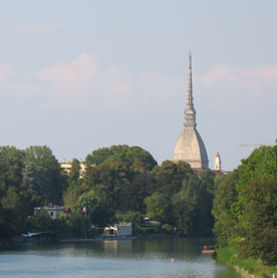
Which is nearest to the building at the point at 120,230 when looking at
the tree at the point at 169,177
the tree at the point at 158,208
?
the tree at the point at 158,208

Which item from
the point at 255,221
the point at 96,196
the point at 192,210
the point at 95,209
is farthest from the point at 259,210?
the point at 192,210

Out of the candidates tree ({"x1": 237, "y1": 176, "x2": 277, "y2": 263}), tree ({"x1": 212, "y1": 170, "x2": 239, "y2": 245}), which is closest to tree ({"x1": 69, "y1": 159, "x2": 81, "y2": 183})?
tree ({"x1": 212, "y1": 170, "x2": 239, "y2": 245})

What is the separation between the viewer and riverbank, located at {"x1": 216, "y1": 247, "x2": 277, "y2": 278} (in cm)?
6423

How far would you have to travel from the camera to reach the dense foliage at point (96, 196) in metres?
125

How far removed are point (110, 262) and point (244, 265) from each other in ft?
54.5

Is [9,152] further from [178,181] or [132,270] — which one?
[132,270]

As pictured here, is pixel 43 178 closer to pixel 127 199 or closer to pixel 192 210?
pixel 127 199

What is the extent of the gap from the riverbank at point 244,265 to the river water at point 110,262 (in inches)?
33.5

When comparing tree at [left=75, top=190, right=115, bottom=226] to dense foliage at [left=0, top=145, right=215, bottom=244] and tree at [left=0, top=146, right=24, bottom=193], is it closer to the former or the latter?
dense foliage at [left=0, top=145, right=215, bottom=244]

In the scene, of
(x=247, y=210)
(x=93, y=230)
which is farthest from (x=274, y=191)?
(x=93, y=230)

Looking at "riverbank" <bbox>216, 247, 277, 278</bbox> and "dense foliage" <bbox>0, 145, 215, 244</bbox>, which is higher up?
"dense foliage" <bbox>0, 145, 215, 244</bbox>

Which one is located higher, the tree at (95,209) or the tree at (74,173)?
the tree at (74,173)

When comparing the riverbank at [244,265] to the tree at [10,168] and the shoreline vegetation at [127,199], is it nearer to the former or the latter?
the shoreline vegetation at [127,199]

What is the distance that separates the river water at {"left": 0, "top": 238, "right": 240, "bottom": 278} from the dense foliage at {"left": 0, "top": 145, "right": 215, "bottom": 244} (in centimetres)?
1200
